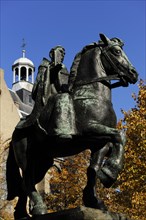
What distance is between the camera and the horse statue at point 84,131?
21.4ft

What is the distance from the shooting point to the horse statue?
6.54m

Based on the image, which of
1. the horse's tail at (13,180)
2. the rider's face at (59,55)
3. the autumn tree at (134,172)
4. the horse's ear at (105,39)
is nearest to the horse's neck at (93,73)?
the horse's ear at (105,39)

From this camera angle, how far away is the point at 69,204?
98.7 feet

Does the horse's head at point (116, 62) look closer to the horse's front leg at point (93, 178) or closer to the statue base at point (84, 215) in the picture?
the horse's front leg at point (93, 178)

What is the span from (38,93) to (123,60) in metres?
1.42

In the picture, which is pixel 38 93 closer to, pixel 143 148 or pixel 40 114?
pixel 40 114

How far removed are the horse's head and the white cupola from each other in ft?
215

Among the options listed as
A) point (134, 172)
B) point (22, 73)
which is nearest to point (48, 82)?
point (134, 172)

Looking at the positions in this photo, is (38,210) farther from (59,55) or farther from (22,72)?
(22,72)

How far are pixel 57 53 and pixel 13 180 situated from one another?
222cm

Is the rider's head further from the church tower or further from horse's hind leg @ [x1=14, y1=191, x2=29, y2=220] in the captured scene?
the church tower

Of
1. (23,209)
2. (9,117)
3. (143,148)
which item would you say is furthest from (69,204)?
(23,209)

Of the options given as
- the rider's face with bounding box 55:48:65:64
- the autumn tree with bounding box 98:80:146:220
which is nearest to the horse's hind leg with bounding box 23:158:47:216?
the rider's face with bounding box 55:48:65:64

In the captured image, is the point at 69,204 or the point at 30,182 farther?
the point at 69,204
